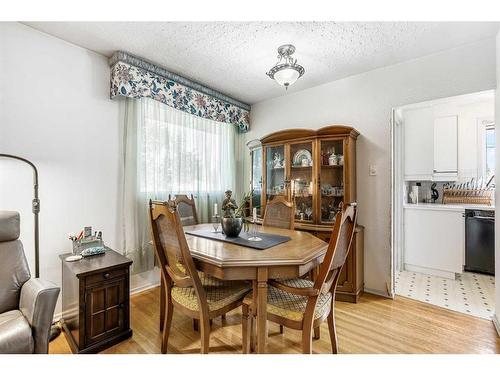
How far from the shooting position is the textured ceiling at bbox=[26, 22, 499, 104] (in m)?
1.91

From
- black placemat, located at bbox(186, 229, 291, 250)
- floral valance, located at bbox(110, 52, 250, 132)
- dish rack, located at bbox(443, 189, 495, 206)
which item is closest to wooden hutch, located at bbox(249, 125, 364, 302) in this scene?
floral valance, located at bbox(110, 52, 250, 132)

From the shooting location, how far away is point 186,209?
267 cm

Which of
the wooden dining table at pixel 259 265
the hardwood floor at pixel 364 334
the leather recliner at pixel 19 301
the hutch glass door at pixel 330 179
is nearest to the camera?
the leather recliner at pixel 19 301

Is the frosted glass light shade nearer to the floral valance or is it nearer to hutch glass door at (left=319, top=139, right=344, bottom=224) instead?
hutch glass door at (left=319, top=139, right=344, bottom=224)

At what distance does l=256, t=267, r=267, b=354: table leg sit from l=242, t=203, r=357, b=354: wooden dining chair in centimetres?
8

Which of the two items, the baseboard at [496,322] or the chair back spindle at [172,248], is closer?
the chair back spindle at [172,248]

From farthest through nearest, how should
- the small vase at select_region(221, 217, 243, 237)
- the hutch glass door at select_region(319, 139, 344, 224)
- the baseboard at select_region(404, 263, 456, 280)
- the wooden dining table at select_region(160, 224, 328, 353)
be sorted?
the baseboard at select_region(404, 263, 456, 280)
the hutch glass door at select_region(319, 139, 344, 224)
the small vase at select_region(221, 217, 243, 237)
the wooden dining table at select_region(160, 224, 328, 353)

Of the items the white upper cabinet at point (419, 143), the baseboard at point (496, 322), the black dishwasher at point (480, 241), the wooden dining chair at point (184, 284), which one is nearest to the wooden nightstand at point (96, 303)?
the wooden dining chair at point (184, 284)

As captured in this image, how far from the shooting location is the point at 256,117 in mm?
3721

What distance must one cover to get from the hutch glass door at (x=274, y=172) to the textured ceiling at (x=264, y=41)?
1.00 metres

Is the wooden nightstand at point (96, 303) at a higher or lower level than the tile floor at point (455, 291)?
higher

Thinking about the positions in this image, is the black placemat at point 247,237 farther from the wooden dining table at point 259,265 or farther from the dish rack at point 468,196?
the dish rack at point 468,196

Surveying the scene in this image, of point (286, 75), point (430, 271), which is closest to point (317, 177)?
point (286, 75)

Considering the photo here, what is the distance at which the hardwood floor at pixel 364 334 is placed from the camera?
170cm
